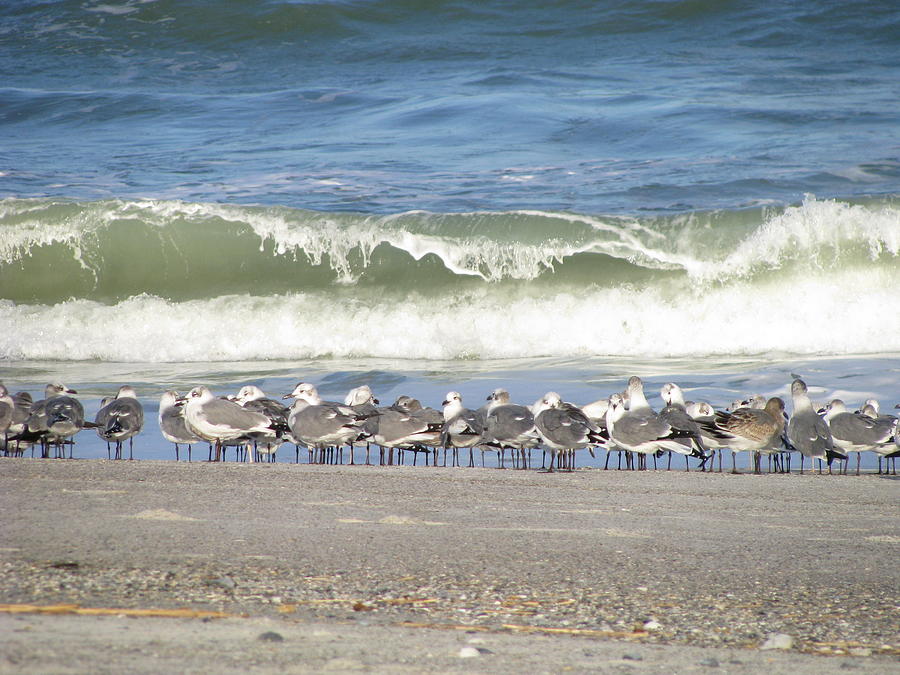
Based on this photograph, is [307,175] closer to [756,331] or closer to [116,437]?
[756,331]

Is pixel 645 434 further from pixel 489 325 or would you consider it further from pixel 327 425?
pixel 489 325

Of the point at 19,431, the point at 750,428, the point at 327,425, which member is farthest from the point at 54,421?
the point at 750,428

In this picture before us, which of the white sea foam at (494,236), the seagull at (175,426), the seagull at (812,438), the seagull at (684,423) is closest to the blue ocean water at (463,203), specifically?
the white sea foam at (494,236)

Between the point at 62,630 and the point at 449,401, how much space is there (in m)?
5.84

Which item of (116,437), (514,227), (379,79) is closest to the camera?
(116,437)

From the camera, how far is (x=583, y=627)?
126 inches

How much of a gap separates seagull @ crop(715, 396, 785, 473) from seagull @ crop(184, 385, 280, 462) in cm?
327

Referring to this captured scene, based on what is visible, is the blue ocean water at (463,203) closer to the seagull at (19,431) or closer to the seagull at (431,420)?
the seagull at (431,420)

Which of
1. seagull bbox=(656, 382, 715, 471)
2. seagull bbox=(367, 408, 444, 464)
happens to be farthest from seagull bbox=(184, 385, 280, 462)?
seagull bbox=(656, 382, 715, 471)

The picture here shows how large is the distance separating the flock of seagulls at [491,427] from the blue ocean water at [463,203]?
2.09m

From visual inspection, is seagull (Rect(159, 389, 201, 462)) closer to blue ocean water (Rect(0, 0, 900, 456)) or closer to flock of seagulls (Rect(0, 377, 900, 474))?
flock of seagulls (Rect(0, 377, 900, 474))

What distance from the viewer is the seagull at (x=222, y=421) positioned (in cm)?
793

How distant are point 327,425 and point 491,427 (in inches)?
47.1

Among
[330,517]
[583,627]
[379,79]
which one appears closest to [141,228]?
[379,79]
